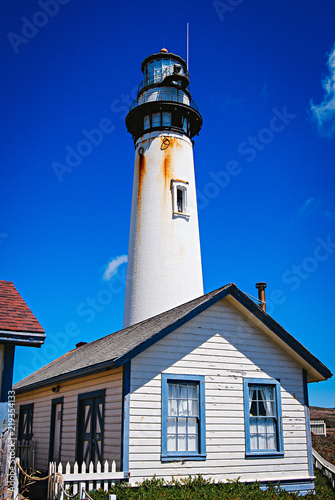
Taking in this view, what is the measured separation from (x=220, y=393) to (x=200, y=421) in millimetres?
868

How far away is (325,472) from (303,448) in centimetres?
269

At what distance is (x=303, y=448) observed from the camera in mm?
13914

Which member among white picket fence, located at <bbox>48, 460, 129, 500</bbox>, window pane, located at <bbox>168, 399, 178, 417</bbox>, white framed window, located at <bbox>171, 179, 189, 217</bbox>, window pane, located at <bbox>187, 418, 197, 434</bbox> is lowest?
white picket fence, located at <bbox>48, 460, 129, 500</bbox>

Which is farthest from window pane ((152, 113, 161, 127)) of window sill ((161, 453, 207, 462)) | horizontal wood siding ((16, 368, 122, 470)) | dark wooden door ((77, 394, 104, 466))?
window sill ((161, 453, 207, 462))

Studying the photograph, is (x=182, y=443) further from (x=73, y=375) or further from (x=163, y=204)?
(x=163, y=204)

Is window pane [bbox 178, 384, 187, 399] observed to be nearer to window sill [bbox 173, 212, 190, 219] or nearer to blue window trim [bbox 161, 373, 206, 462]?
blue window trim [bbox 161, 373, 206, 462]

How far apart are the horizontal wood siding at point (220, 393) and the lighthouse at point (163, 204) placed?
28.3 ft

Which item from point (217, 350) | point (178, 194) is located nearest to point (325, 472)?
point (217, 350)

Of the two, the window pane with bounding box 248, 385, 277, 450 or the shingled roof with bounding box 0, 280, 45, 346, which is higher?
the shingled roof with bounding box 0, 280, 45, 346

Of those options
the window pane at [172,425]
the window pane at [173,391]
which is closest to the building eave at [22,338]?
the window pane at [173,391]

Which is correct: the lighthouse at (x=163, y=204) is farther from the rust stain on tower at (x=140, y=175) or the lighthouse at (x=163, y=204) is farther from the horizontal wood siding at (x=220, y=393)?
the horizontal wood siding at (x=220, y=393)

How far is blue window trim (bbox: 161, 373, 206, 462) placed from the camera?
1202 cm

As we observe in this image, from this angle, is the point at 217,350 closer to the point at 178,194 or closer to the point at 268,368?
the point at 268,368

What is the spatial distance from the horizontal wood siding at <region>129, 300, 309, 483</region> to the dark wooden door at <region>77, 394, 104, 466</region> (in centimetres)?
132
